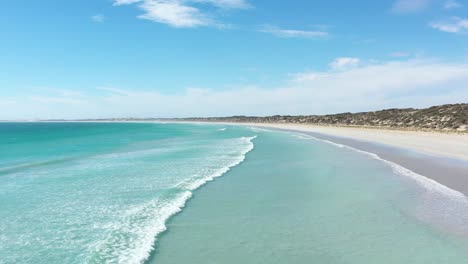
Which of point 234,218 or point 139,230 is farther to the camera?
point 234,218

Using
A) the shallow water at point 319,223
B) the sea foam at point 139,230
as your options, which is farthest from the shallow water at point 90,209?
the shallow water at point 319,223

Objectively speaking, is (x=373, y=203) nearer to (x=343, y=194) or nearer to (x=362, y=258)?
(x=343, y=194)

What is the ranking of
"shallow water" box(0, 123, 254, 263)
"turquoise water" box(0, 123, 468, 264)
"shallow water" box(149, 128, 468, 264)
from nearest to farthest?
"shallow water" box(149, 128, 468, 264) < "turquoise water" box(0, 123, 468, 264) < "shallow water" box(0, 123, 254, 263)

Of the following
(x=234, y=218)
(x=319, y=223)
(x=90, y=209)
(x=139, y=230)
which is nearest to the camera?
(x=139, y=230)

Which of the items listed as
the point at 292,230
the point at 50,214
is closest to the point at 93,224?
the point at 50,214

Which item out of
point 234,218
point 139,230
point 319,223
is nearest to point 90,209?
point 139,230

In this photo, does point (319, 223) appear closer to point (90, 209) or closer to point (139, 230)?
point (139, 230)

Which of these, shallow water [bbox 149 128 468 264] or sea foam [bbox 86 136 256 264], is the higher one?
shallow water [bbox 149 128 468 264]

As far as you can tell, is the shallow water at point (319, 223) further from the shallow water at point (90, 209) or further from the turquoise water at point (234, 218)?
the shallow water at point (90, 209)

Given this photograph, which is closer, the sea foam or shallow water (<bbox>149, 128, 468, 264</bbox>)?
shallow water (<bbox>149, 128, 468, 264</bbox>)

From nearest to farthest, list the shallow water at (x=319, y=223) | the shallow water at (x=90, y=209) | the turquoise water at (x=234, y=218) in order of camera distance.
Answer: the shallow water at (x=319, y=223) → the turquoise water at (x=234, y=218) → the shallow water at (x=90, y=209)

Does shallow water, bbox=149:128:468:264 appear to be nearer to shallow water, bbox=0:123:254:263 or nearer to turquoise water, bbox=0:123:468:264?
turquoise water, bbox=0:123:468:264

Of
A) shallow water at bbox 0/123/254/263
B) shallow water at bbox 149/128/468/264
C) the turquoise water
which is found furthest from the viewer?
shallow water at bbox 0/123/254/263

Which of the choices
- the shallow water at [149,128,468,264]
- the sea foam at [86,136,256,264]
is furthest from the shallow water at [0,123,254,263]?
the shallow water at [149,128,468,264]
